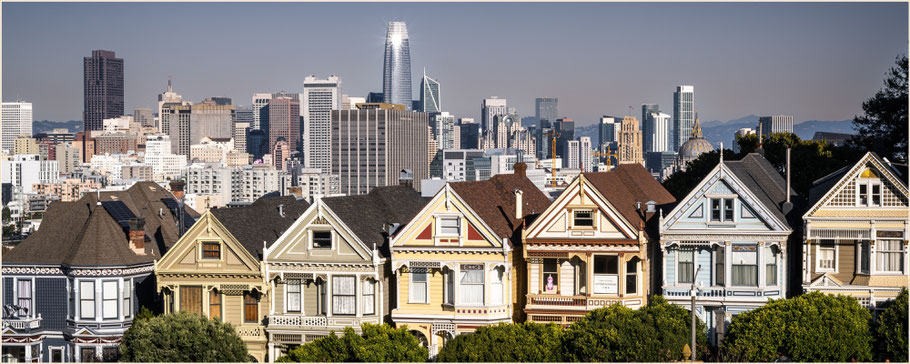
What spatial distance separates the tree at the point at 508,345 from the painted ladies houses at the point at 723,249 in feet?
16.2

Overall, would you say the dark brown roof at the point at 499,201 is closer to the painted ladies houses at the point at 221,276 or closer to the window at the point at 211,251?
the painted ladies houses at the point at 221,276

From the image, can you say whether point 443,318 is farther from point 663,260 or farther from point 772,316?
point 772,316

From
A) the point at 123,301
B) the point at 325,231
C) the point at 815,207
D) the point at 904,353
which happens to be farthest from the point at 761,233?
the point at 123,301

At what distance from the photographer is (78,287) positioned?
52.5 metres

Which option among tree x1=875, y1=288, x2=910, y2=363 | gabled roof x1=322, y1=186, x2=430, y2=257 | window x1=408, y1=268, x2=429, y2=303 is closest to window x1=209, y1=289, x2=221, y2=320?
gabled roof x1=322, y1=186, x2=430, y2=257

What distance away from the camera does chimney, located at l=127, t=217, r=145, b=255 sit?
→ 177ft

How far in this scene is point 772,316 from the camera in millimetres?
45406

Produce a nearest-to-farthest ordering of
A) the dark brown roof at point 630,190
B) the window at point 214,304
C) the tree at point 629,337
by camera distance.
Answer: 1. the tree at point 629,337
2. the dark brown roof at point 630,190
3. the window at point 214,304

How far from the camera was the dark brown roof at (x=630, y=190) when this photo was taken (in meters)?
50.6

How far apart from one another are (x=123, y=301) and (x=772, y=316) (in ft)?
75.4

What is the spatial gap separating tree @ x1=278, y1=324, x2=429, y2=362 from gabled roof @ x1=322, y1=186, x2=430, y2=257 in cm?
404

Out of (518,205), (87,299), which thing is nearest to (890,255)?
(518,205)

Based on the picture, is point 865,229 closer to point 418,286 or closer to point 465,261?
point 465,261

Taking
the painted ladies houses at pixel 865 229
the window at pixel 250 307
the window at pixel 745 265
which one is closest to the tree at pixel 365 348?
the window at pixel 250 307
